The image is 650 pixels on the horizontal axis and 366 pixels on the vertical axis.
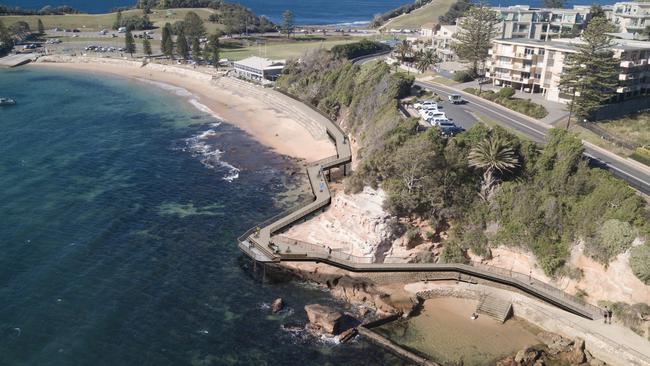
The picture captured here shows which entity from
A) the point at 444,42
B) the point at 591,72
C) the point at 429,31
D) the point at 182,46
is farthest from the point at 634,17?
the point at 182,46

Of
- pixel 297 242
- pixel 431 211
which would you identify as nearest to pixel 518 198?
pixel 431 211

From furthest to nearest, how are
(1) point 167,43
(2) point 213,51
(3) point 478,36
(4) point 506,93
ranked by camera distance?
(1) point 167,43
(2) point 213,51
(3) point 478,36
(4) point 506,93

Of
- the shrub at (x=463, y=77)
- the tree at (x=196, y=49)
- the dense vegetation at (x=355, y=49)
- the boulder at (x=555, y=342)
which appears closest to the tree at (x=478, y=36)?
the shrub at (x=463, y=77)

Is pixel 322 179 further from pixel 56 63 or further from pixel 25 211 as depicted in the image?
pixel 56 63

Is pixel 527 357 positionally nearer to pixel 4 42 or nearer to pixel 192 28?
pixel 192 28

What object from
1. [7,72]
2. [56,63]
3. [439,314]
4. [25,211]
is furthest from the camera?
[56,63]
